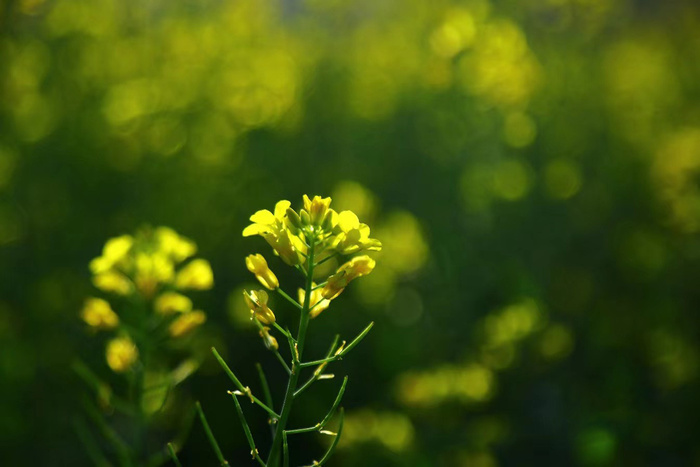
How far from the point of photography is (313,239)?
1078 millimetres

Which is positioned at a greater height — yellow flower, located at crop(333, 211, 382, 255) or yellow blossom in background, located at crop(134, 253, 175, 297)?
yellow blossom in background, located at crop(134, 253, 175, 297)

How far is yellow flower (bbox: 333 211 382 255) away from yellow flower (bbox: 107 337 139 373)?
62 cm

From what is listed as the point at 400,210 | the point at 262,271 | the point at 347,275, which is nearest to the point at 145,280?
the point at 262,271

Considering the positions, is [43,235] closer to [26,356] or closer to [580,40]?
[26,356]

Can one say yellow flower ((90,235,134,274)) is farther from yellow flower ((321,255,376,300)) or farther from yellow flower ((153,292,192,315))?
yellow flower ((321,255,376,300))

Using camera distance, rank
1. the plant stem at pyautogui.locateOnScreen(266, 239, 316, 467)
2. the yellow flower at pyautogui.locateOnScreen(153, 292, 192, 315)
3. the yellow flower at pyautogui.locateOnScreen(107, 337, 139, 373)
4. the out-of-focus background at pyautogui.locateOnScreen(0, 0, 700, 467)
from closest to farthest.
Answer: the plant stem at pyautogui.locateOnScreen(266, 239, 316, 467) → the yellow flower at pyautogui.locateOnScreen(107, 337, 139, 373) → the yellow flower at pyautogui.locateOnScreen(153, 292, 192, 315) → the out-of-focus background at pyautogui.locateOnScreen(0, 0, 700, 467)

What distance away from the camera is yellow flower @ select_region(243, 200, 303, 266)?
105 cm

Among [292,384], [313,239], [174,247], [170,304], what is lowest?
[292,384]

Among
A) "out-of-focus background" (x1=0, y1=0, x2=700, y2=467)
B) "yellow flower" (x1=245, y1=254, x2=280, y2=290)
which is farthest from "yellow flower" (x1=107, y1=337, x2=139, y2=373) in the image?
"out-of-focus background" (x1=0, y1=0, x2=700, y2=467)

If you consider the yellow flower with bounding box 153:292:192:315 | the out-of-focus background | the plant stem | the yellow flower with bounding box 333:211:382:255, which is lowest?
the plant stem

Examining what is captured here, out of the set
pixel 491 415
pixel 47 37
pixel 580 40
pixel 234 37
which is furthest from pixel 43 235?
pixel 580 40

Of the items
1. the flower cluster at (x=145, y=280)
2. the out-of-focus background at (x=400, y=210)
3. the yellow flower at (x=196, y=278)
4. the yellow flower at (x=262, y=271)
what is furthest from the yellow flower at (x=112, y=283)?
the out-of-focus background at (x=400, y=210)

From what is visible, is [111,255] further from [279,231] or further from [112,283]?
[279,231]

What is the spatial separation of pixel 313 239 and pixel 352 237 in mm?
60
